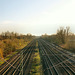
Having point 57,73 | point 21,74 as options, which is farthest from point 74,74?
point 21,74

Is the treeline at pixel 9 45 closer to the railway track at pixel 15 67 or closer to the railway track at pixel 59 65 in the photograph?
the railway track at pixel 15 67

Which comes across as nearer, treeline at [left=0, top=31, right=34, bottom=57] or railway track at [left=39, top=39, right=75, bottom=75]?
railway track at [left=39, top=39, right=75, bottom=75]

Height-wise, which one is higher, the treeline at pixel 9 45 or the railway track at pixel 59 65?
the treeline at pixel 9 45

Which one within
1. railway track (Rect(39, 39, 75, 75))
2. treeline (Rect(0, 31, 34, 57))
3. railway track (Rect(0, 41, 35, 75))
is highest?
treeline (Rect(0, 31, 34, 57))

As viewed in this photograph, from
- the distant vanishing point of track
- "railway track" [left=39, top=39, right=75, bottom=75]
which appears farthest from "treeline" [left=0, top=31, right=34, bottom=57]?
"railway track" [left=39, top=39, right=75, bottom=75]

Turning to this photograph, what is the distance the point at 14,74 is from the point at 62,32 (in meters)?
38.3

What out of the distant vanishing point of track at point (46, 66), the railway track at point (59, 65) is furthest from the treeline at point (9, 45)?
the railway track at point (59, 65)

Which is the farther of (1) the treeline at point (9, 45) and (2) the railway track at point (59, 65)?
(1) the treeline at point (9, 45)

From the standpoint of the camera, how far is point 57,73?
11625 mm

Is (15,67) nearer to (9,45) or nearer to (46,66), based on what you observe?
(46,66)

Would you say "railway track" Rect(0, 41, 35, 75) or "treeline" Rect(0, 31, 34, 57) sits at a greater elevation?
"treeline" Rect(0, 31, 34, 57)

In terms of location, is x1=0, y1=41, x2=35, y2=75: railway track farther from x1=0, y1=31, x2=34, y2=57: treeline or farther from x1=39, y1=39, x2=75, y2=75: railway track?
x1=0, y1=31, x2=34, y2=57: treeline

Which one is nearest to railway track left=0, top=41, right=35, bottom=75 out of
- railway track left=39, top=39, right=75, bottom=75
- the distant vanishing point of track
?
the distant vanishing point of track

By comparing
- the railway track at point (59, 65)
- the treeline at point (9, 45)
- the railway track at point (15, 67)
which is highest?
the treeline at point (9, 45)
